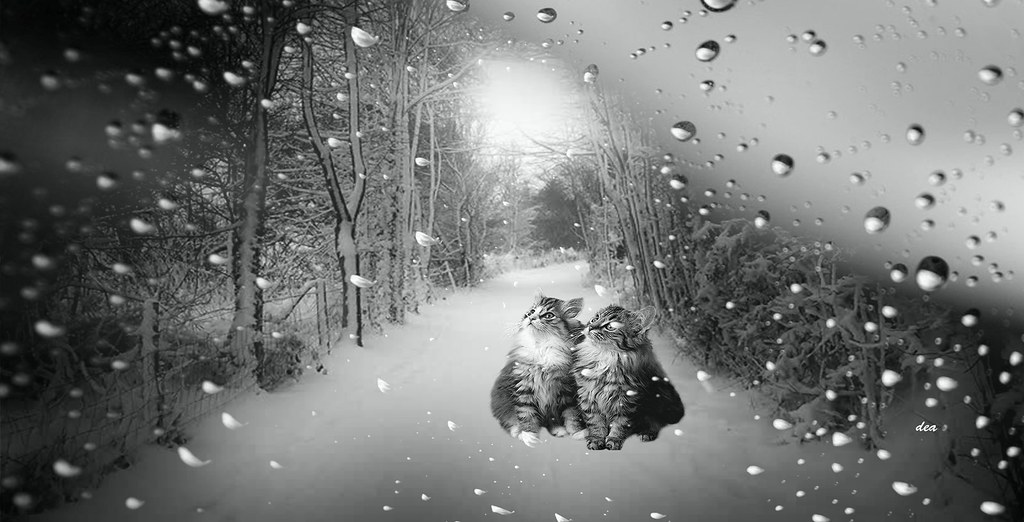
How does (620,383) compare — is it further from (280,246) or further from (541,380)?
(280,246)

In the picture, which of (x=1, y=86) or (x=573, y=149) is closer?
(x=1, y=86)

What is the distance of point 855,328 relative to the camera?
109cm

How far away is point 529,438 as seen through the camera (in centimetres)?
117

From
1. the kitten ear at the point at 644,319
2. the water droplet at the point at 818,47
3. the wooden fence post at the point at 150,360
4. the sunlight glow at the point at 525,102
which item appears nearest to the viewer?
the water droplet at the point at 818,47

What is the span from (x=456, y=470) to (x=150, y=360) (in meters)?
0.82

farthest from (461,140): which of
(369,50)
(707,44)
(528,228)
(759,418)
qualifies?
(759,418)

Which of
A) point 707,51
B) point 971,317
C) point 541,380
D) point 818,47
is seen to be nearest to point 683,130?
point 707,51

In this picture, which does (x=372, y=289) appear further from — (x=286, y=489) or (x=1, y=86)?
(x=1, y=86)

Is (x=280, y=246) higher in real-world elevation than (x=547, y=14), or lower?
lower

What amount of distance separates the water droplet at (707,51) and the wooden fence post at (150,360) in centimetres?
146

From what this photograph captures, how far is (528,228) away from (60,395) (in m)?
2.19

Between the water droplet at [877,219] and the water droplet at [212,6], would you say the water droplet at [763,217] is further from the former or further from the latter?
the water droplet at [212,6]

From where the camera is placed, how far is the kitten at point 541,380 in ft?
3.93

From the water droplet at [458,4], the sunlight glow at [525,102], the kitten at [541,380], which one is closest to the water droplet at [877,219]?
the kitten at [541,380]
